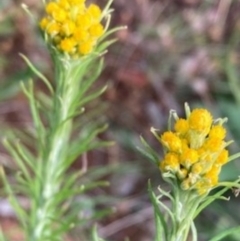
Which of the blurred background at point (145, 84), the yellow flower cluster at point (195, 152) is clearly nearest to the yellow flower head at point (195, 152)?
the yellow flower cluster at point (195, 152)

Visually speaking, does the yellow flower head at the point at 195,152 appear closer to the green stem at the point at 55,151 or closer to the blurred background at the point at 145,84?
the green stem at the point at 55,151

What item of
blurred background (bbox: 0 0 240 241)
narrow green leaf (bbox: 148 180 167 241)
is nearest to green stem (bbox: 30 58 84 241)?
narrow green leaf (bbox: 148 180 167 241)

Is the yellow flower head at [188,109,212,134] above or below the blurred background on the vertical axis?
above

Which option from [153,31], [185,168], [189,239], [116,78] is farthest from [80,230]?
[185,168]

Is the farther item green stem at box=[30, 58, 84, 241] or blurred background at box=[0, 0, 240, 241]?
blurred background at box=[0, 0, 240, 241]

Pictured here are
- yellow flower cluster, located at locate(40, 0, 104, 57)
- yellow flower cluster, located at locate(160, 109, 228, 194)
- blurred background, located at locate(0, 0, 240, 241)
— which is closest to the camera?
yellow flower cluster, located at locate(160, 109, 228, 194)

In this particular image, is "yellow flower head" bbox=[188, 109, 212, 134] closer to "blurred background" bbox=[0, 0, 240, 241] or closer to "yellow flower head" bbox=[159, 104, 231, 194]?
"yellow flower head" bbox=[159, 104, 231, 194]

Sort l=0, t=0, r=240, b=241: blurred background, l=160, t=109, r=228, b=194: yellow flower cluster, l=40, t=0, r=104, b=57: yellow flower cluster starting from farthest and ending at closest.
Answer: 1. l=0, t=0, r=240, b=241: blurred background
2. l=40, t=0, r=104, b=57: yellow flower cluster
3. l=160, t=109, r=228, b=194: yellow flower cluster

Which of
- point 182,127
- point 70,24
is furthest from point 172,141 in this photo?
point 70,24
